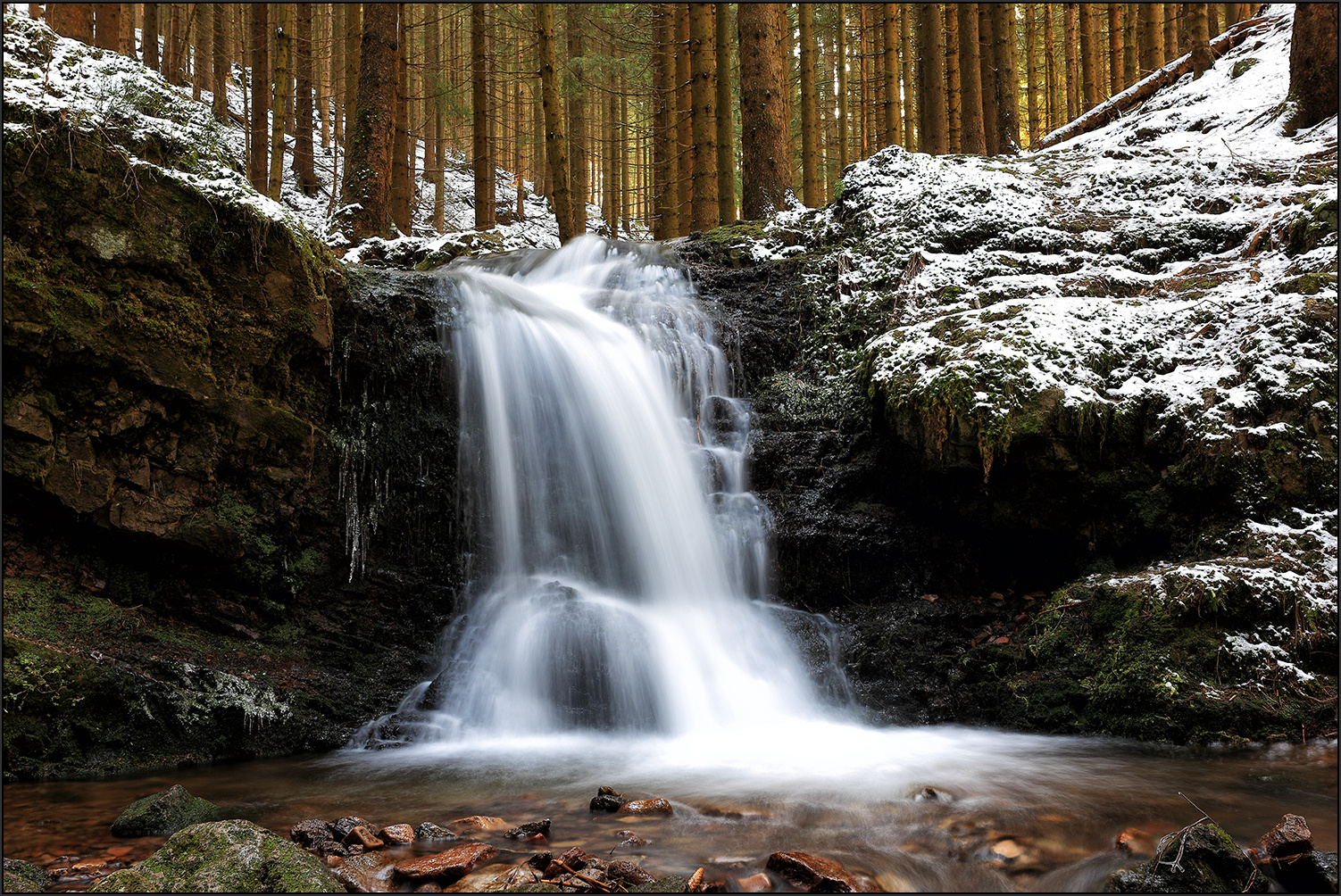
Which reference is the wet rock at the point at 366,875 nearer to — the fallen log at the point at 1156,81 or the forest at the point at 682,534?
the forest at the point at 682,534

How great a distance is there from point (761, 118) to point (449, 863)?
10.3 meters

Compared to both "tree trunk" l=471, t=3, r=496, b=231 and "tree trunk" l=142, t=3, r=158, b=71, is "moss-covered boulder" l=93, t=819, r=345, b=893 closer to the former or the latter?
"tree trunk" l=471, t=3, r=496, b=231

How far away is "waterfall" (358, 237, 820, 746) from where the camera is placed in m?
5.63

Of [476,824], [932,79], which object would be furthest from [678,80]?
[476,824]

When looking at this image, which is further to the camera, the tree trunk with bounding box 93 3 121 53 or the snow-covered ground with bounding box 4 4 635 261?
the tree trunk with bounding box 93 3 121 53

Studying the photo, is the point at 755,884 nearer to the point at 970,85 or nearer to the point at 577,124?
the point at 970,85

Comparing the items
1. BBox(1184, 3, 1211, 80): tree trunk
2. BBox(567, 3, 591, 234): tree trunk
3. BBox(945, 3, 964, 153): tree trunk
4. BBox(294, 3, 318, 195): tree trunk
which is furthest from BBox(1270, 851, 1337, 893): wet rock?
BBox(567, 3, 591, 234): tree trunk

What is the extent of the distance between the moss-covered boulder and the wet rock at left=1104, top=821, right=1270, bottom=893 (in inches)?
117

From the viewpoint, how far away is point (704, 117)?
1177 centimetres

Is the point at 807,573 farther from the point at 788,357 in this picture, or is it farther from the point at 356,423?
the point at 356,423

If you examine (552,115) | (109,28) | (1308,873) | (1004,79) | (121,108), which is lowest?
(1308,873)

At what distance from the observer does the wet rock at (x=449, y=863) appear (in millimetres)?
2885

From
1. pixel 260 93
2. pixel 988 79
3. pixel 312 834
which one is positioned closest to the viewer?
pixel 312 834

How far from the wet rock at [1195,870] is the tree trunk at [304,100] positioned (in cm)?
1692
